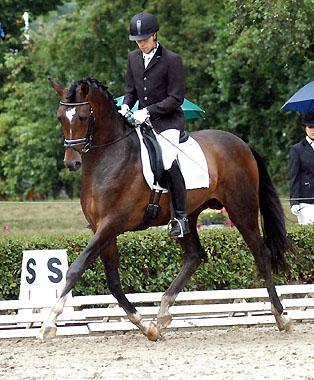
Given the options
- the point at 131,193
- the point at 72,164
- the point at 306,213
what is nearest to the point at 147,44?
the point at 131,193

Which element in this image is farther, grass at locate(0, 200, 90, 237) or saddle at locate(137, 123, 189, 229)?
grass at locate(0, 200, 90, 237)

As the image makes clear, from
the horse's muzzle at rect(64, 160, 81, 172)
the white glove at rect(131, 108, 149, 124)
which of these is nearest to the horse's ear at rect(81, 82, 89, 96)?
the white glove at rect(131, 108, 149, 124)

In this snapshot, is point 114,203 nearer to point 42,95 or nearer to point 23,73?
point 42,95

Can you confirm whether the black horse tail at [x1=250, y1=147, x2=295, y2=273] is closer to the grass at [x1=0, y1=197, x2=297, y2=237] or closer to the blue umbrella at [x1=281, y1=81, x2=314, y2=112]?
the blue umbrella at [x1=281, y1=81, x2=314, y2=112]

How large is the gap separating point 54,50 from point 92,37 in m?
1.44

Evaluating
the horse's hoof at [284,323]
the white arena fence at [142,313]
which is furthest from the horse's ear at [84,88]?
the horse's hoof at [284,323]

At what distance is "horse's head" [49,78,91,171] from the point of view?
604 centimetres

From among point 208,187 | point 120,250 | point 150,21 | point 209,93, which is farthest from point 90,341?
point 209,93

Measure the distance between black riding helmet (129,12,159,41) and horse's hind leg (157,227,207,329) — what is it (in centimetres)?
193

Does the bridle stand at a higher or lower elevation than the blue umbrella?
higher

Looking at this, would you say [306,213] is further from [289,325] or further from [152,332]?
[152,332]

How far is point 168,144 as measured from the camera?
668 centimetres

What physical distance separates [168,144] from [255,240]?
4.55ft

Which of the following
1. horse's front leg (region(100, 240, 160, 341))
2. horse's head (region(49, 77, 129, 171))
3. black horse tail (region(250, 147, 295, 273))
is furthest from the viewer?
black horse tail (region(250, 147, 295, 273))
